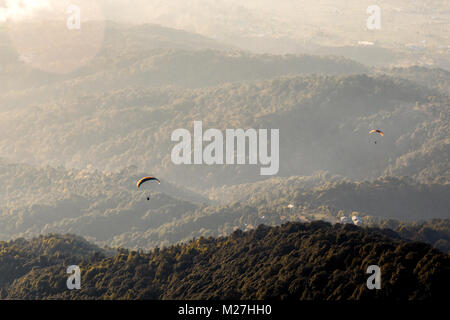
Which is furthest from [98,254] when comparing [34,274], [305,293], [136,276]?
[305,293]
